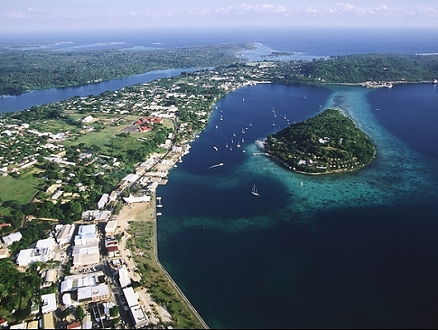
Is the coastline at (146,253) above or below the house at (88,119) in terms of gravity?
below

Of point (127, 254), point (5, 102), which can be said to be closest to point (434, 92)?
point (127, 254)

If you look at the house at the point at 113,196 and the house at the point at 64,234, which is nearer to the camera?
the house at the point at 64,234

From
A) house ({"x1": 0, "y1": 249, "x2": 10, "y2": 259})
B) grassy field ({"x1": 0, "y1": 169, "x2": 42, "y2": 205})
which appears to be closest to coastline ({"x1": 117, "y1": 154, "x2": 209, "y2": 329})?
house ({"x1": 0, "y1": 249, "x2": 10, "y2": 259})

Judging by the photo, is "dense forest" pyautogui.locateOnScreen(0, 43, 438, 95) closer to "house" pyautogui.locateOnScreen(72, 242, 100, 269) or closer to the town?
the town

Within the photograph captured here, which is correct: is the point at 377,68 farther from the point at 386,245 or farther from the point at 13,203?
the point at 13,203

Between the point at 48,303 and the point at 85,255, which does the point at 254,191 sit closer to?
the point at 85,255

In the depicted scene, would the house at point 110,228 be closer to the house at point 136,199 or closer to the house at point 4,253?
the house at point 136,199

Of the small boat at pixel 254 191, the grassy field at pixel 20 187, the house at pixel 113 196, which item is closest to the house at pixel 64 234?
the house at pixel 113 196
